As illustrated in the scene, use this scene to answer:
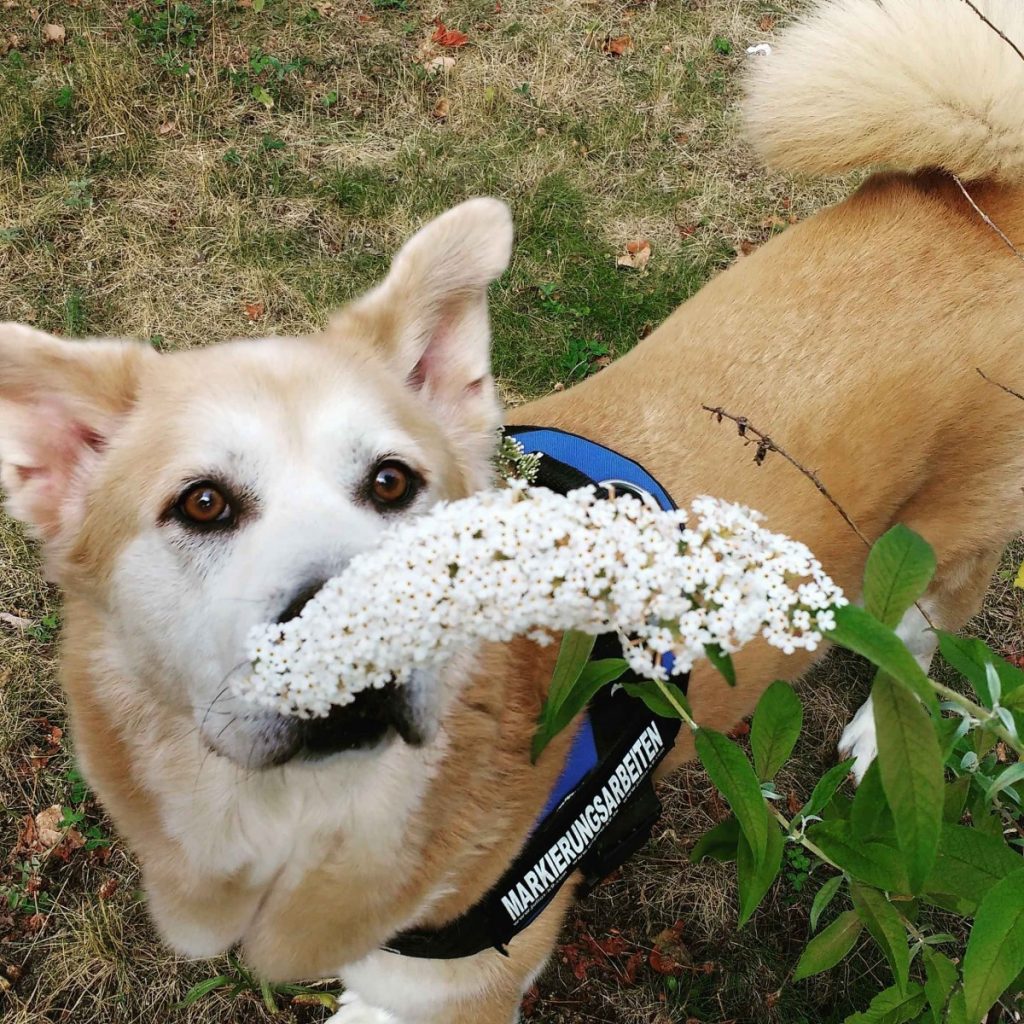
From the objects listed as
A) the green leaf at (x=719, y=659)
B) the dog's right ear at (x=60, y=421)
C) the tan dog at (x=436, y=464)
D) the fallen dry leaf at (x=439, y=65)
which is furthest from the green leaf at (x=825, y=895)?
the fallen dry leaf at (x=439, y=65)

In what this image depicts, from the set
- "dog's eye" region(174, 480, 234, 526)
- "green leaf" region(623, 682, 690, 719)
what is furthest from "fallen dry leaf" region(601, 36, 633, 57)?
"green leaf" region(623, 682, 690, 719)

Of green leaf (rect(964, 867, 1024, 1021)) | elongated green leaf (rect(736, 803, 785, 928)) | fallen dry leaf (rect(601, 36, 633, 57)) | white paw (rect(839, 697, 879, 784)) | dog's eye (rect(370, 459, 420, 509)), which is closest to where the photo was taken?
green leaf (rect(964, 867, 1024, 1021))

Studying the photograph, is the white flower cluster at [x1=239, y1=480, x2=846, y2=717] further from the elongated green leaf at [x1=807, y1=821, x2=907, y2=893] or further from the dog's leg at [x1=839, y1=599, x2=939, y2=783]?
the dog's leg at [x1=839, y1=599, x2=939, y2=783]

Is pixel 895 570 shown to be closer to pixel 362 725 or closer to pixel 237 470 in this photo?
pixel 362 725

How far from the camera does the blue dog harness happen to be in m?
1.96

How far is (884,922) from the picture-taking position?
50.5 inches

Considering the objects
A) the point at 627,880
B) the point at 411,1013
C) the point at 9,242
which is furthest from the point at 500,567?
the point at 9,242

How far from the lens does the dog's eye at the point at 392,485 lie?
1.63 metres

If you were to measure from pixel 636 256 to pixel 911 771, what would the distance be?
389 cm

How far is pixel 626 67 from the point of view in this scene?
4.91 meters

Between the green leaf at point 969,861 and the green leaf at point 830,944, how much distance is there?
379mm

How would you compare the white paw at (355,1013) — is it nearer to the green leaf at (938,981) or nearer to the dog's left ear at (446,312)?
the green leaf at (938,981)

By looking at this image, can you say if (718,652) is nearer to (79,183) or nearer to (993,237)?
(993,237)

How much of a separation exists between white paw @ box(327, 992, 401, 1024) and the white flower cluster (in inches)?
73.5
